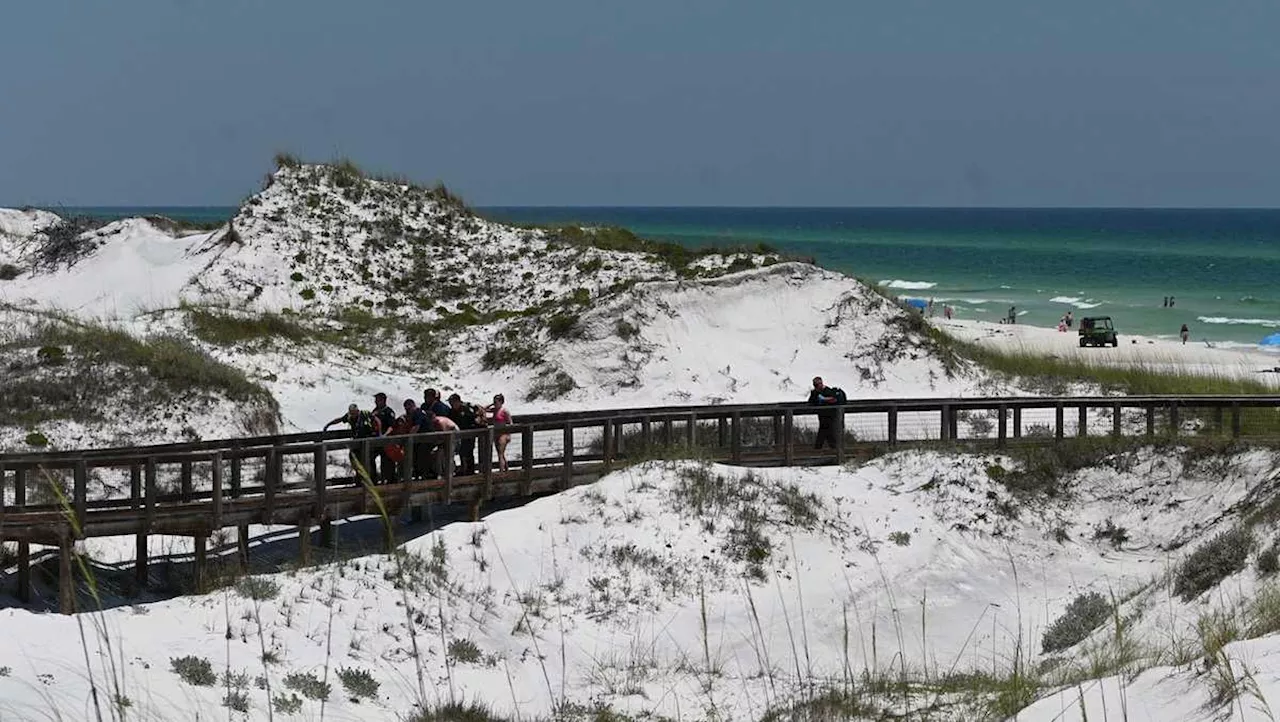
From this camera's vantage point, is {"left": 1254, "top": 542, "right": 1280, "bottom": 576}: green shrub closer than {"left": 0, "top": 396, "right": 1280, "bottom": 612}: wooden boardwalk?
Yes

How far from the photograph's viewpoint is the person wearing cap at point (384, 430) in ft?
76.1

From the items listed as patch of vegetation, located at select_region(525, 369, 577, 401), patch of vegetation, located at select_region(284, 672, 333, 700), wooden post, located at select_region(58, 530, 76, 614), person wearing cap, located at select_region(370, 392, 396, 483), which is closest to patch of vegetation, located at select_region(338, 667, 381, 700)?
patch of vegetation, located at select_region(284, 672, 333, 700)

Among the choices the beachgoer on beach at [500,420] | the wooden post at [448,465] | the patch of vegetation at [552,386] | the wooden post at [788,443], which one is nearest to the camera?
the wooden post at [448,465]

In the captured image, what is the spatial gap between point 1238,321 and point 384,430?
250ft

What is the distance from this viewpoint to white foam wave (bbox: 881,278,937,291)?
119m

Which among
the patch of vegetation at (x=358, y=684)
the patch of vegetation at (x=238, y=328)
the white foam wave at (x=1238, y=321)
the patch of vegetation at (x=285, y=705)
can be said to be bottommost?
the white foam wave at (x=1238, y=321)

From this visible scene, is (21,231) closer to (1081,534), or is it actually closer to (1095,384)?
(1095,384)

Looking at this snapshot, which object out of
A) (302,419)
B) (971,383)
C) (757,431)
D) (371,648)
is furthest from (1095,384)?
(371,648)

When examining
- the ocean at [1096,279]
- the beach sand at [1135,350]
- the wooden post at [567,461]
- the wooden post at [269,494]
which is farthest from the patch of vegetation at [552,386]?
the beach sand at [1135,350]

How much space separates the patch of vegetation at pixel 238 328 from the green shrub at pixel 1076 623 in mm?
24957

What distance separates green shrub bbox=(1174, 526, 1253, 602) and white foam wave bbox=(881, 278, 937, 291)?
98.1 m

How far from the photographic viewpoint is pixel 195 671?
15.3 meters

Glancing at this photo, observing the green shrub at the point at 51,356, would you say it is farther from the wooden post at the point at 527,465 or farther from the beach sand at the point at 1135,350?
the beach sand at the point at 1135,350

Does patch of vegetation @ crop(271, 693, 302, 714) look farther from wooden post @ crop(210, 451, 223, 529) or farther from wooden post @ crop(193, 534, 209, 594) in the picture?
wooden post @ crop(210, 451, 223, 529)
